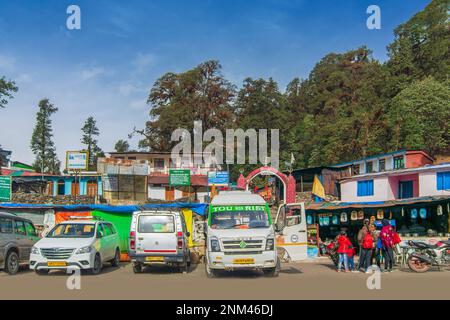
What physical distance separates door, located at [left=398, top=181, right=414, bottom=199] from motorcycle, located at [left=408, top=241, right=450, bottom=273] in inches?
686

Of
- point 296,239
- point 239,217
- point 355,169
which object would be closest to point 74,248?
point 239,217

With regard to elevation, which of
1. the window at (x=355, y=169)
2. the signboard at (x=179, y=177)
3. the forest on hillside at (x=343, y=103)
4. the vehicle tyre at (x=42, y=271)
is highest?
the forest on hillside at (x=343, y=103)

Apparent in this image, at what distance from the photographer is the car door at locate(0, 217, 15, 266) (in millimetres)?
14809

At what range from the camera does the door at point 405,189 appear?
33.2m

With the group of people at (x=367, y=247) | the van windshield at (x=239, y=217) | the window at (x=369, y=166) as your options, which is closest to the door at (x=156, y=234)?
the van windshield at (x=239, y=217)

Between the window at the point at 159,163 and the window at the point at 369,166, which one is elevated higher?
the window at the point at 159,163

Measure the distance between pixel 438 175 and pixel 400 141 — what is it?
735 inches

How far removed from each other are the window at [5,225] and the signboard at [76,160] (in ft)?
68.6

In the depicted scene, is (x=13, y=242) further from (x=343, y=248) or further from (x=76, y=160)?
(x=76, y=160)

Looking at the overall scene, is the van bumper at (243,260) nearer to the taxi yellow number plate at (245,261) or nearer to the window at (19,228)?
the taxi yellow number plate at (245,261)

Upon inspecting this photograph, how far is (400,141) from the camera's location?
47.3 metres

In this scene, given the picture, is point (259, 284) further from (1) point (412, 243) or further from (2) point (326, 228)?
(2) point (326, 228)

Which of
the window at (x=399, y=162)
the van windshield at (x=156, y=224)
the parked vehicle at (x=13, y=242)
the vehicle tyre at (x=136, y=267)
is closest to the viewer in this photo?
the parked vehicle at (x=13, y=242)

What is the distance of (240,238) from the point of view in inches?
540
